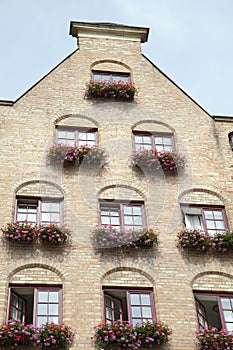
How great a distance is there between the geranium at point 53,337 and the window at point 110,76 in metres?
10.6

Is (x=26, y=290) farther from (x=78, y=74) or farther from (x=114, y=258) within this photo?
(x=78, y=74)

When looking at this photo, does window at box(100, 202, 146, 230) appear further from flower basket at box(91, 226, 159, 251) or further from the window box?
the window box

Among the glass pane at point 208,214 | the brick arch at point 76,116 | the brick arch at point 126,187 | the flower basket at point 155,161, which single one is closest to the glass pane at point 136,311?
the brick arch at point 126,187

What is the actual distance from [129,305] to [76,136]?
21.8ft

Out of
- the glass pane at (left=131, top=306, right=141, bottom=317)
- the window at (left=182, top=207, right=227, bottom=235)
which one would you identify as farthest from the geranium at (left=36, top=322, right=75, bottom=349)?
the window at (left=182, top=207, right=227, bottom=235)

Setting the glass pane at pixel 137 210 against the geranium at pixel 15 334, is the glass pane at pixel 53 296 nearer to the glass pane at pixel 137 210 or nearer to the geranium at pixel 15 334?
the geranium at pixel 15 334

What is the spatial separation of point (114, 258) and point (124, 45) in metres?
10.3

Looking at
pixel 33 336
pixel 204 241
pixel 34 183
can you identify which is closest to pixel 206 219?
pixel 204 241

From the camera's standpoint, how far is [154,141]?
2031 centimetres

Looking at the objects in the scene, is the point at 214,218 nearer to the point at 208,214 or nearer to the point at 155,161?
the point at 208,214

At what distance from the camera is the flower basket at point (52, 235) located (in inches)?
647

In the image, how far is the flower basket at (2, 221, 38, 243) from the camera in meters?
16.3

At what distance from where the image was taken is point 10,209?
17281 millimetres

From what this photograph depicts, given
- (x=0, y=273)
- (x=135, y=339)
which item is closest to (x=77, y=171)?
(x=0, y=273)
